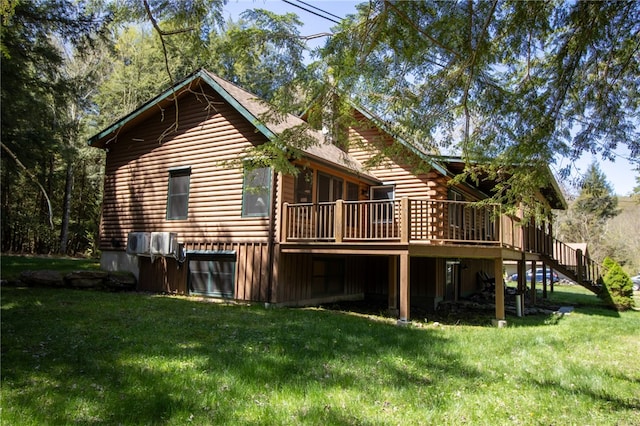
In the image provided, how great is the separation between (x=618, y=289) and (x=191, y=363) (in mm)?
15591

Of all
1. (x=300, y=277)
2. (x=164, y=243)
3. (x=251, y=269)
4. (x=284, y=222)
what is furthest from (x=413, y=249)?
(x=164, y=243)

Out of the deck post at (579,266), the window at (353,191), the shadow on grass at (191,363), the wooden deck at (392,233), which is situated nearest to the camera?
the shadow on grass at (191,363)

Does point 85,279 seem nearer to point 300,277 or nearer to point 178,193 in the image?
point 178,193

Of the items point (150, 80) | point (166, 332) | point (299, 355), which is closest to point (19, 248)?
point (150, 80)

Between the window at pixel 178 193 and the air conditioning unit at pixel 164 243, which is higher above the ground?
the window at pixel 178 193

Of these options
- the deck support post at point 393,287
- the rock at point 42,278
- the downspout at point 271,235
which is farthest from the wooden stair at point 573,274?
the rock at point 42,278

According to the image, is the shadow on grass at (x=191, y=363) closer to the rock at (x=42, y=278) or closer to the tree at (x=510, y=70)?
the tree at (x=510, y=70)

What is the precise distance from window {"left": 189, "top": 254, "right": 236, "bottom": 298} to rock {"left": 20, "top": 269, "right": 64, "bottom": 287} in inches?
140

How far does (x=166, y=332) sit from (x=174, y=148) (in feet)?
25.0

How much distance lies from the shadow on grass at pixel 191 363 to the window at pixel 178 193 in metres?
4.36

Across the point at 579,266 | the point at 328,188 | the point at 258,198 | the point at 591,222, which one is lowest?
the point at 579,266

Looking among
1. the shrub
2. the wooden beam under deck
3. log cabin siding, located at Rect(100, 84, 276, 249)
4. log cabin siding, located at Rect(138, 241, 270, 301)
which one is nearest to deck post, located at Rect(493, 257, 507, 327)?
the wooden beam under deck

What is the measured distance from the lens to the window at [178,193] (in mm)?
12852

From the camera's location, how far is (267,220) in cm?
1116
